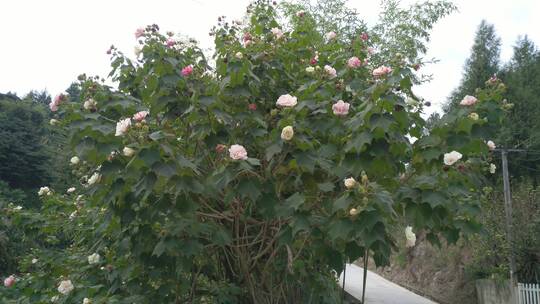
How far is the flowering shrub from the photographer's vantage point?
2.51 meters

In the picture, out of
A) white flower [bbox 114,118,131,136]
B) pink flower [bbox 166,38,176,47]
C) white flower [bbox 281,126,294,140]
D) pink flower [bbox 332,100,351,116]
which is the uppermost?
pink flower [bbox 166,38,176,47]

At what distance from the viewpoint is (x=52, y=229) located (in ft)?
15.0

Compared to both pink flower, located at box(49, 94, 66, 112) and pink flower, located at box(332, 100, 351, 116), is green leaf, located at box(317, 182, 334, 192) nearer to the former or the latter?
pink flower, located at box(332, 100, 351, 116)

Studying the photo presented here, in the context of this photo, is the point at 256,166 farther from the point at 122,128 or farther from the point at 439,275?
the point at 439,275

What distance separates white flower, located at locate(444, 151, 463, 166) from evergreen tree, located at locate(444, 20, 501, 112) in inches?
676

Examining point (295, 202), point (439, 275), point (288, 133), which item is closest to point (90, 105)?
point (288, 133)

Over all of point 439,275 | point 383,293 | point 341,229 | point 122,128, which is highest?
point 439,275

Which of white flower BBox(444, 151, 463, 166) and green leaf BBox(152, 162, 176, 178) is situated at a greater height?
white flower BBox(444, 151, 463, 166)

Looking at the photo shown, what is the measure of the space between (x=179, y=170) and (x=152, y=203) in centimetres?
31

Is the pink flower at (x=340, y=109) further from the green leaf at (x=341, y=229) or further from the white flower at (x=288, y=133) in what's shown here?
the green leaf at (x=341, y=229)

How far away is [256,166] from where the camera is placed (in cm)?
324

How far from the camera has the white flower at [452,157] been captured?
258 cm

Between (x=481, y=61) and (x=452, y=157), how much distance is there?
19.1m

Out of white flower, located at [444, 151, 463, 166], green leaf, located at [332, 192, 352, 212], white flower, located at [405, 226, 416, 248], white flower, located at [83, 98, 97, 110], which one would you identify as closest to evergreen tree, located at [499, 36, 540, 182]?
white flower, located at [405, 226, 416, 248]
